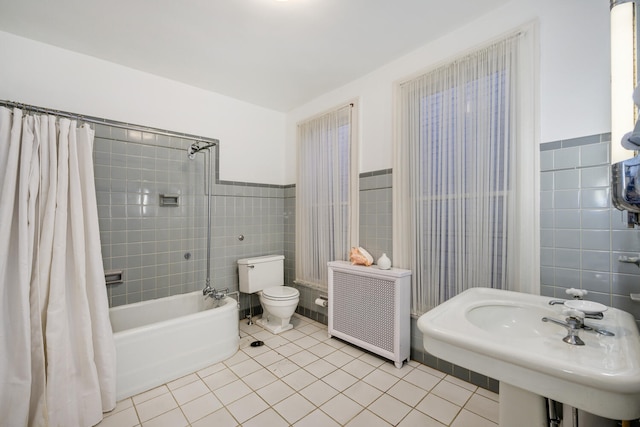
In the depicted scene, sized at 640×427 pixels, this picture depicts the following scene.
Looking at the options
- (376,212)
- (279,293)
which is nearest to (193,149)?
(279,293)

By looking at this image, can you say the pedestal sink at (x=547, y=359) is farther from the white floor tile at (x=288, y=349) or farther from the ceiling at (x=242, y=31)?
the ceiling at (x=242, y=31)

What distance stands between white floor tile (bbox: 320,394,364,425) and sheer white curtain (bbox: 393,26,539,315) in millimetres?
836

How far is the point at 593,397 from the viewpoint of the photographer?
2.27 ft

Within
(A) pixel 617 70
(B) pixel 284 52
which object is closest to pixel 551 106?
(A) pixel 617 70

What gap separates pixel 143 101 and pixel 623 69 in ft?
10.3

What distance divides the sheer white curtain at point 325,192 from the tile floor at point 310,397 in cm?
96

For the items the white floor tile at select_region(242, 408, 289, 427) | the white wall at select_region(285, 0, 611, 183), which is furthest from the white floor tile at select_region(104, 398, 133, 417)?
the white wall at select_region(285, 0, 611, 183)

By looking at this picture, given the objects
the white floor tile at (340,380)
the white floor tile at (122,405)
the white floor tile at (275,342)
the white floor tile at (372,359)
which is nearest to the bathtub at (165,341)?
the white floor tile at (122,405)

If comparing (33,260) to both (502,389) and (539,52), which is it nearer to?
(502,389)

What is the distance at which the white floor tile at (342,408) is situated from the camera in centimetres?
159

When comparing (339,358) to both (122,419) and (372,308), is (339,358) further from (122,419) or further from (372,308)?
(122,419)

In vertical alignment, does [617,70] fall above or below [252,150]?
below

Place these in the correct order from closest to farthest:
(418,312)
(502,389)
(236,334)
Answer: (502,389) < (418,312) < (236,334)

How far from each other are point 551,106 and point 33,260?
3073 mm
